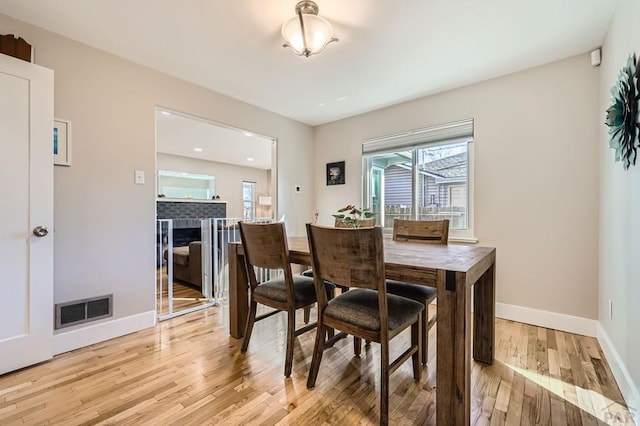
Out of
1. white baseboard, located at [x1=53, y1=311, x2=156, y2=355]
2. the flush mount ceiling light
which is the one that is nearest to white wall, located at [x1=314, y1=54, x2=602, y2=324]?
the flush mount ceiling light

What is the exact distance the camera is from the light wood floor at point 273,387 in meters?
1.39

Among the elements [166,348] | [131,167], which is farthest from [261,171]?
[166,348]

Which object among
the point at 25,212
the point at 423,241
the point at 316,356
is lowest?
the point at 316,356

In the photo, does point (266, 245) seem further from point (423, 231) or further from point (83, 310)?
point (83, 310)

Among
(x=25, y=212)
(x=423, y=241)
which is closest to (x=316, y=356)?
(x=423, y=241)

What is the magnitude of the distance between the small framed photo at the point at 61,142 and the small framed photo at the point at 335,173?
9.34 ft

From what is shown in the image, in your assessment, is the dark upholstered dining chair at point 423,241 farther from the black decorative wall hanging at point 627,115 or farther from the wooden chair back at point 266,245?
the black decorative wall hanging at point 627,115

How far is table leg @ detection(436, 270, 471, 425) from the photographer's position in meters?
1.20

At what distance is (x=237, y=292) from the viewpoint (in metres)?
2.26

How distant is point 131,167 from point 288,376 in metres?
2.12

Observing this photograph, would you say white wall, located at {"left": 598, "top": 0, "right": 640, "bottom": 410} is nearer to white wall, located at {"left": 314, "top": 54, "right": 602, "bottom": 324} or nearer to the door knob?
white wall, located at {"left": 314, "top": 54, "right": 602, "bottom": 324}

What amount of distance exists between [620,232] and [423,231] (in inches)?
46.2

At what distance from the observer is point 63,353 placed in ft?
6.75

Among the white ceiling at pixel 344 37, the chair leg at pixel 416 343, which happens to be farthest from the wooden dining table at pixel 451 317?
the white ceiling at pixel 344 37
